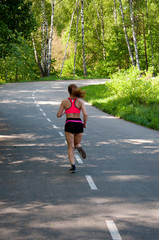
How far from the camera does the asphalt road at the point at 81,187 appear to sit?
4906mm

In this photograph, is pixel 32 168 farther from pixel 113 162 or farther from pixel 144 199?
pixel 144 199

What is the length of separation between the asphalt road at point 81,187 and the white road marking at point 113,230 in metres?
0.01

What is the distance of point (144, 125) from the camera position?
17281 mm

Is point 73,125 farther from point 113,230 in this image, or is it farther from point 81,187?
point 113,230

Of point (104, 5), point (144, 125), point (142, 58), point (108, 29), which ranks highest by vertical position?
point (104, 5)

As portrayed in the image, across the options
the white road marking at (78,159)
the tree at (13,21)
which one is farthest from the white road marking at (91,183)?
the tree at (13,21)

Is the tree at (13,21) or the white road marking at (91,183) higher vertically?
the tree at (13,21)

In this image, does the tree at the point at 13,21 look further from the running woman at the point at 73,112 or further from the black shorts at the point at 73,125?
the black shorts at the point at 73,125

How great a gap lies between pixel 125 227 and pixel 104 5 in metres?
63.3

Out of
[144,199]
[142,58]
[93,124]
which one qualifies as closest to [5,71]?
[142,58]

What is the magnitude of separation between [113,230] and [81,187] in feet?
7.26

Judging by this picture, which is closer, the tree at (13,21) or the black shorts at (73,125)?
the black shorts at (73,125)

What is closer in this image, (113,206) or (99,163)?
(113,206)

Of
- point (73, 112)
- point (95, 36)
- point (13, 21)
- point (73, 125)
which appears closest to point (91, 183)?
point (73, 125)
